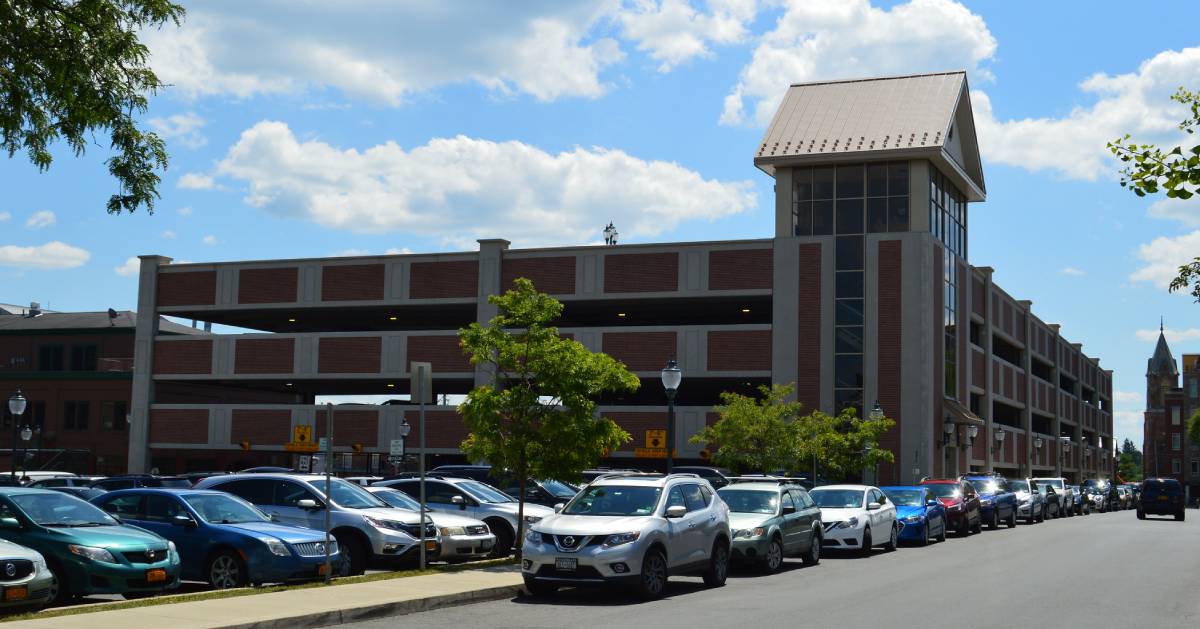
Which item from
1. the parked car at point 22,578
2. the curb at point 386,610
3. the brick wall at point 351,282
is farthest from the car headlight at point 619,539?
the brick wall at point 351,282

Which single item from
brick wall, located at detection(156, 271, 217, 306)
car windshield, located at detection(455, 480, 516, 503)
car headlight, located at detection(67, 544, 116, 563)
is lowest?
car headlight, located at detection(67, 544, 116, 563)

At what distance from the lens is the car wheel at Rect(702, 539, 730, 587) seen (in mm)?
19016

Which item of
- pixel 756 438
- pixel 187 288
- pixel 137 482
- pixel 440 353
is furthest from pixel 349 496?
pixel 187 288

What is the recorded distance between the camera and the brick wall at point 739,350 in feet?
173

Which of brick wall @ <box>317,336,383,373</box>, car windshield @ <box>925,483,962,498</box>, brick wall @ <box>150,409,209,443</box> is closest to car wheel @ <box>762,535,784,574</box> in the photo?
car windshield @ <box>925,483,962,498</box>

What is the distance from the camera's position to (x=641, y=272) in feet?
178

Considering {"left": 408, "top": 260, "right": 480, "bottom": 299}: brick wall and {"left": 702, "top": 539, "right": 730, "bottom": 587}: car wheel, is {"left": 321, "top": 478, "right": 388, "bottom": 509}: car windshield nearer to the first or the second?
{"left": 702, "top": 539, "right": 730, "bottom": 587}: car wheel

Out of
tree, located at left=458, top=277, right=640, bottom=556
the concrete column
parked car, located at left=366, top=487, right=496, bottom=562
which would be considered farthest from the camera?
the concrete column

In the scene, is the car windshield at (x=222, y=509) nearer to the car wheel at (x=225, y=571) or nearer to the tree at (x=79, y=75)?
A: the car wheel at (x=225, y=571)

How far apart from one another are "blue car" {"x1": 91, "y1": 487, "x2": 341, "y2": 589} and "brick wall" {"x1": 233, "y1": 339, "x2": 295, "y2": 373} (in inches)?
1617

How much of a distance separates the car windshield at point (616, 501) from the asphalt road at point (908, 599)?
121 cm

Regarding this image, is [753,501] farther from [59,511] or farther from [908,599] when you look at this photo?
[59,511]

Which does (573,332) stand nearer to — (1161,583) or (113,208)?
(1161,583)

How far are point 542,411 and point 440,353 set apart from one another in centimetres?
3298
